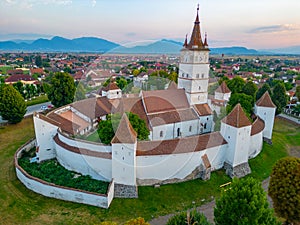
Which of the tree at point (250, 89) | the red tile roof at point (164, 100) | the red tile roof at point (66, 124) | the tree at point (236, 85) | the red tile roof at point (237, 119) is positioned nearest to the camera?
the red tile roof at point (237, 119)

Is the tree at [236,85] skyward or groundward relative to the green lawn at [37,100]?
skyward

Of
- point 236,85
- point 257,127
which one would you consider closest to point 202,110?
point 257,127

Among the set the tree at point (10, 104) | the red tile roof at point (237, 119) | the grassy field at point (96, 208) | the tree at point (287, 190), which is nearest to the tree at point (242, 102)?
the red tile roof at point (237, 119)

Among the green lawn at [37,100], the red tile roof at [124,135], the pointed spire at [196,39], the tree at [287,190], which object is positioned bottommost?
the green lawn at [37,100]

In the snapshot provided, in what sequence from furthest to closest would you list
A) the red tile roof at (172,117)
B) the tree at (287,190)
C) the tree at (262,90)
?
the tree at (262,90) < the red tile roof at (172,117) < the tree at (287,190)

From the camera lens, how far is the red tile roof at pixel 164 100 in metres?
29.3

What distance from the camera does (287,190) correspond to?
54.4 ft

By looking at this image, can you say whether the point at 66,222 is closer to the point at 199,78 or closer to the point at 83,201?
the point at 83,201

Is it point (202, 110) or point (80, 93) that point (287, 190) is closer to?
point (202, 110)

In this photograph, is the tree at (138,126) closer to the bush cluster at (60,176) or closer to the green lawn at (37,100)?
the bush cluster at (60,176)

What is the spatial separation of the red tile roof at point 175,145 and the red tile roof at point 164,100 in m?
7.65

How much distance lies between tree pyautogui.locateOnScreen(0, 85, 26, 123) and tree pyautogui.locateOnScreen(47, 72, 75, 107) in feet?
22.4

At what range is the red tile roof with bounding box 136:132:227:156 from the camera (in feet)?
69.8

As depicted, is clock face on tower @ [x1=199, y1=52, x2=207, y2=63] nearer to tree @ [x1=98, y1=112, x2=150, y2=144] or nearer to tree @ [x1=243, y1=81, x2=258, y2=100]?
tree @ [x1=98, y1=112, x2=150, y2=144]
